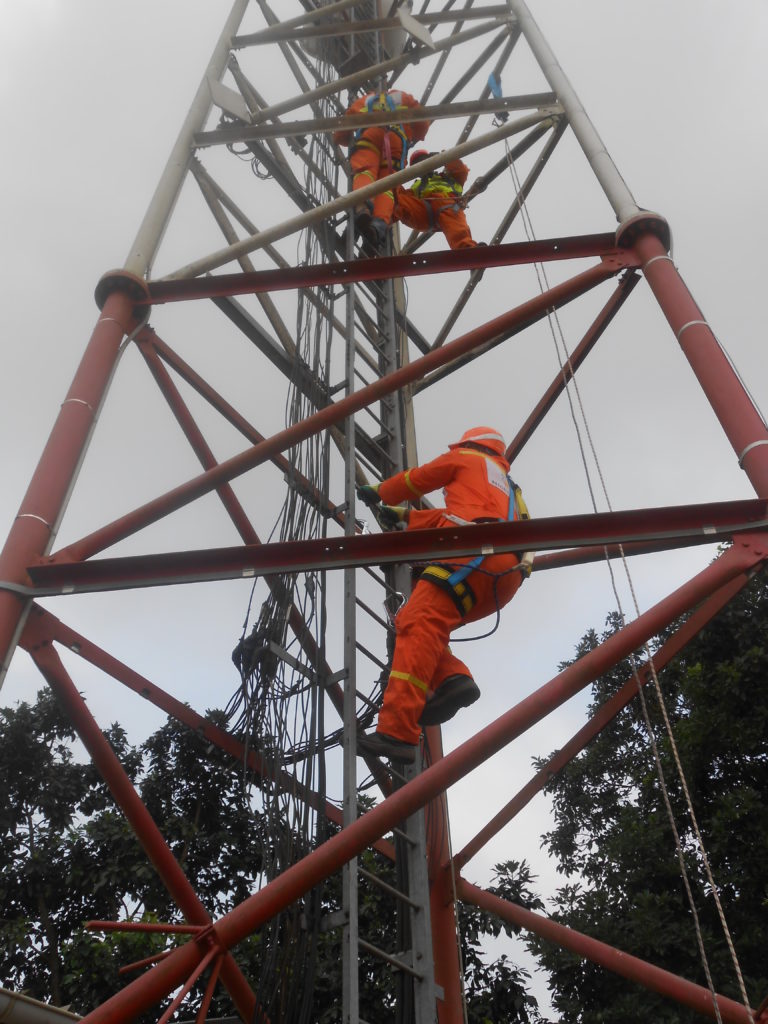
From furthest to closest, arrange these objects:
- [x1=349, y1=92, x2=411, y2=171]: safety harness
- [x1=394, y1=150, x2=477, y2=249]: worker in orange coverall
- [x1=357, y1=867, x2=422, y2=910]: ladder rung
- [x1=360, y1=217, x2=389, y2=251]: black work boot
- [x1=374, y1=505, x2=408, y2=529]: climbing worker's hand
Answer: [x1=394, y1=150, x2=477, y2=249]: worker in orange coverall
[x1=349, y1=92, x2=411, y2=171]: safety harness
[x1=360, y1=217, x2=389, y2=251]: black work boot
[x1=374, y1=505, x2=408, y2=529]: climbing worker's hand
[x1=357, y1=867, x2=422, y2=910]: ladder rung

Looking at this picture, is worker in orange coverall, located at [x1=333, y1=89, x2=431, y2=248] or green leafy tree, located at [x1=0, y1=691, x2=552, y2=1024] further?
green leafy tree, located at [x1=0, y1=691, x2=552, y2=1024]

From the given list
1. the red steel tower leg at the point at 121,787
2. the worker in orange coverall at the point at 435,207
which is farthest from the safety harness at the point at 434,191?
the red steel tower leg at the point at 121,787

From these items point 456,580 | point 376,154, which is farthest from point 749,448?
point 376,154

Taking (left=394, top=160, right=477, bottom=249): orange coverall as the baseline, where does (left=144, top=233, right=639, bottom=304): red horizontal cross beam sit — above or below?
below

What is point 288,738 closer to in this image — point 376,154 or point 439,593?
point 439,593

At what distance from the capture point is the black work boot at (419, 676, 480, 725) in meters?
4.32

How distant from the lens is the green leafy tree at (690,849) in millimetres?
10930

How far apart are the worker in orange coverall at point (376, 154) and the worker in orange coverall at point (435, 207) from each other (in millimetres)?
199

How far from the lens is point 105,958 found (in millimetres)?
11656

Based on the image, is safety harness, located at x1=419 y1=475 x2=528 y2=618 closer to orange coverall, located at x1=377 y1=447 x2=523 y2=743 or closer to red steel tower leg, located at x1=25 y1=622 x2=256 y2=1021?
orange coverall, located at x1=377 y1=447 x2=523 y2=743

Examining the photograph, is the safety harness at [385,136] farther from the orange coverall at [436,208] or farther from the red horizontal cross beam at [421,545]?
the red horizontal cross beam at [421,545]

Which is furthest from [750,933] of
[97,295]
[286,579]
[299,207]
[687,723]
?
[97,295]

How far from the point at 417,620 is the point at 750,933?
8570 mm

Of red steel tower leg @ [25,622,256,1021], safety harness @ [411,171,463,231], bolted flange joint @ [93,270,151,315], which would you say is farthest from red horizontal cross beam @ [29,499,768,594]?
safety harness @ [411,171,463,231]
